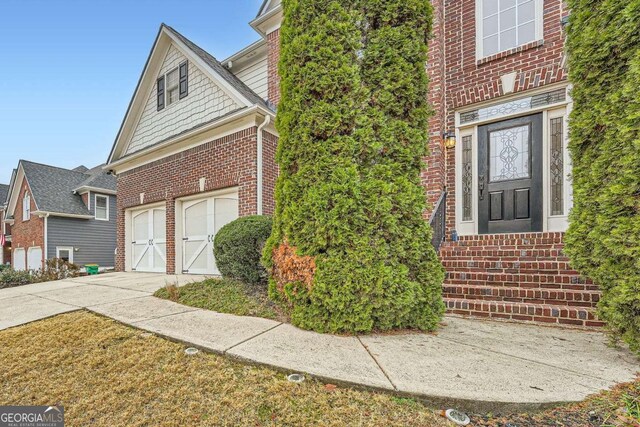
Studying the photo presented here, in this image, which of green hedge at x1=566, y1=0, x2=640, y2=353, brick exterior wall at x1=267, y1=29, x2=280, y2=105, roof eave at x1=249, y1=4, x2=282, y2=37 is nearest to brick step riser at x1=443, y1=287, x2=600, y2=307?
green hedge at x1=566, y1=0, x2=640, y2=353

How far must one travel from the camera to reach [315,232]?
9.78ft

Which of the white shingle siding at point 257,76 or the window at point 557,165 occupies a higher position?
the white shingle siding at point 257,76

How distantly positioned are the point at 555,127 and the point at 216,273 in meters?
7.40

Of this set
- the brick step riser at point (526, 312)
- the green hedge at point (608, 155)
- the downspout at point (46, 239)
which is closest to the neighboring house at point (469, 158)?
the brick step riser at point (526, 312)

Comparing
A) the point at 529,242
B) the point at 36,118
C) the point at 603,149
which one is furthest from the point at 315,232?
the point at 36,118

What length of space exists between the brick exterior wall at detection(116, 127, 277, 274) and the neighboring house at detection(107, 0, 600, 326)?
3 centimetres

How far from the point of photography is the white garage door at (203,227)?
7.00 meters

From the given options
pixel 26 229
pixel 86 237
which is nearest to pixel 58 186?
pixel 26 229

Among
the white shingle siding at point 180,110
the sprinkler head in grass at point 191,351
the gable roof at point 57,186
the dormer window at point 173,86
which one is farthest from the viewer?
the gable roof at point 57,186

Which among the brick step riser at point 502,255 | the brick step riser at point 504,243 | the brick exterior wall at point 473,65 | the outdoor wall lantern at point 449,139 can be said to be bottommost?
the brick step riser at point 502,255

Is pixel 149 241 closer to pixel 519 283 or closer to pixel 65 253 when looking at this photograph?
pixel 519 283

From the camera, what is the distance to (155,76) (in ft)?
28.8

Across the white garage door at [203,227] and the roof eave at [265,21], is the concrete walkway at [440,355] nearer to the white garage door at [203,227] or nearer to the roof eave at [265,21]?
A: the white garage door at [203,227]

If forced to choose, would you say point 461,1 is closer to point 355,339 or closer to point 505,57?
point 505,57
